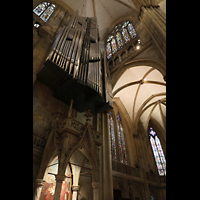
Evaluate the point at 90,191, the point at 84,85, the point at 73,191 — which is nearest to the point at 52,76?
the point at 84,85

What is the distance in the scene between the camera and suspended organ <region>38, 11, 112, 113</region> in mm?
5602

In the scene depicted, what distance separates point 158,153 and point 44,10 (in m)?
16.3

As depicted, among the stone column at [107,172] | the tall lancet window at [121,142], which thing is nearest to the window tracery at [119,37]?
the tall lancet window at [121,142]

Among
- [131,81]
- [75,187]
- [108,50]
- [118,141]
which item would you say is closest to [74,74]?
[75,187]

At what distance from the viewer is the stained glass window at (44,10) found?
9430 millimetres

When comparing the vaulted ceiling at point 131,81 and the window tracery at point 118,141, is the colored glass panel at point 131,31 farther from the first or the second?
the window tracery at point 118,141

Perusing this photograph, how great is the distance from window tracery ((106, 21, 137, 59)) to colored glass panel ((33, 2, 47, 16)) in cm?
583

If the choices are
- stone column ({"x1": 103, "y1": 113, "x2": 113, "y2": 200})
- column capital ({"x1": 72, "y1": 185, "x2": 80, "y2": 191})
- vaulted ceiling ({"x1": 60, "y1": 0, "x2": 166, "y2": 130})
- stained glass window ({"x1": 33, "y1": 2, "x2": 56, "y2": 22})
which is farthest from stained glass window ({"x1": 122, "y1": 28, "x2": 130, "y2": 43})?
column capital ({"x1": 72, "y1": 185, "x2": 80, "y2": 191})

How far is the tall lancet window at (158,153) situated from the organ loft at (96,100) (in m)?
0.11

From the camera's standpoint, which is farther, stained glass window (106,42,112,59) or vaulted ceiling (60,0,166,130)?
stained glass window (106,42,112,59)

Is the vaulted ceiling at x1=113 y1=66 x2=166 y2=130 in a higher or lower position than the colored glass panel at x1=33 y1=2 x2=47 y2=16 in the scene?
lower

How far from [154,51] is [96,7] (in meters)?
8.85

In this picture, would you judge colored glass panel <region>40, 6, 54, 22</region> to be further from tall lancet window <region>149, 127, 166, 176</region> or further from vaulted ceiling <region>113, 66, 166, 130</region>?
tall lancet window <region>149, 127, 166, 176</region>
